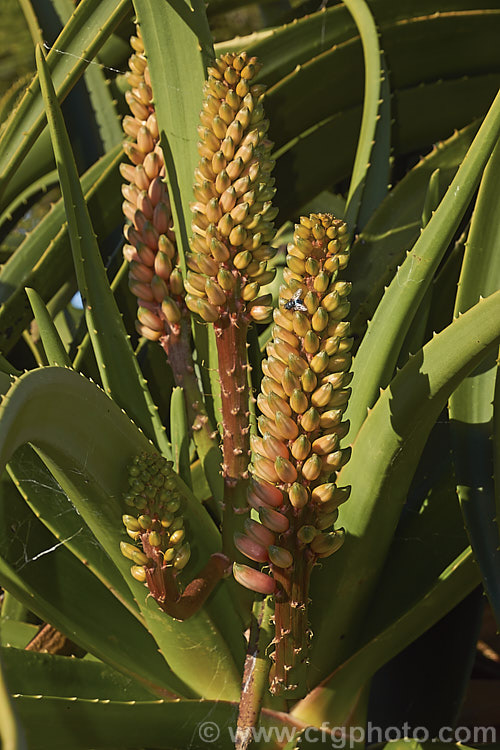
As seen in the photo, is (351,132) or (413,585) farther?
(351,132)

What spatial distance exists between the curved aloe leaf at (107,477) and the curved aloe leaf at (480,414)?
0.58 ft

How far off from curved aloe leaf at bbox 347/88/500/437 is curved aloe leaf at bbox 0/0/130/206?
10.9 inches

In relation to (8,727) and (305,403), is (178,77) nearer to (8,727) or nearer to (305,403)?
(305,403)

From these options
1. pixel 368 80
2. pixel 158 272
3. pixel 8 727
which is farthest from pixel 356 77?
pixel 8 727

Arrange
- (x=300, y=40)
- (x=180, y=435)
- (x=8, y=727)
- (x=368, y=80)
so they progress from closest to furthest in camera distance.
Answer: (x=8, y=727)
(x=180, y=435)
(x=368, y=80)
(x=300, y=40)

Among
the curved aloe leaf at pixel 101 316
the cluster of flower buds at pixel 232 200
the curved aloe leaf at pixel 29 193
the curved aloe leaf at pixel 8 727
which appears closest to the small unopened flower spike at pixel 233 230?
the cluster of flower buds at pixel 232 200

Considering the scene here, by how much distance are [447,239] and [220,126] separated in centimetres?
15

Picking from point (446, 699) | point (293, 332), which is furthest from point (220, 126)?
point (446, 699)

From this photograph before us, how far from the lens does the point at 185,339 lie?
0.57 meters

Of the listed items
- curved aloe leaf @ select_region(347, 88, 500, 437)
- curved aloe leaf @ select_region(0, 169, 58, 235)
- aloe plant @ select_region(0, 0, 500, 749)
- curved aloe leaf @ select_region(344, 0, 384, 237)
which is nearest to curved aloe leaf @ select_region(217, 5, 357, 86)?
aloe plant @ select_region(0, 0, 500, 749)

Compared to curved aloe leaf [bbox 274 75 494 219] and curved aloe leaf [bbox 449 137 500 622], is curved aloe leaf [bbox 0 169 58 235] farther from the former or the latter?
curved aloe leaf [bbox 449 137 500 622]

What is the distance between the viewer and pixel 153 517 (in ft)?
1.43

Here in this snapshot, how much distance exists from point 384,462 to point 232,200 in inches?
7.2

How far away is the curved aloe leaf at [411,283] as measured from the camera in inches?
17.8
